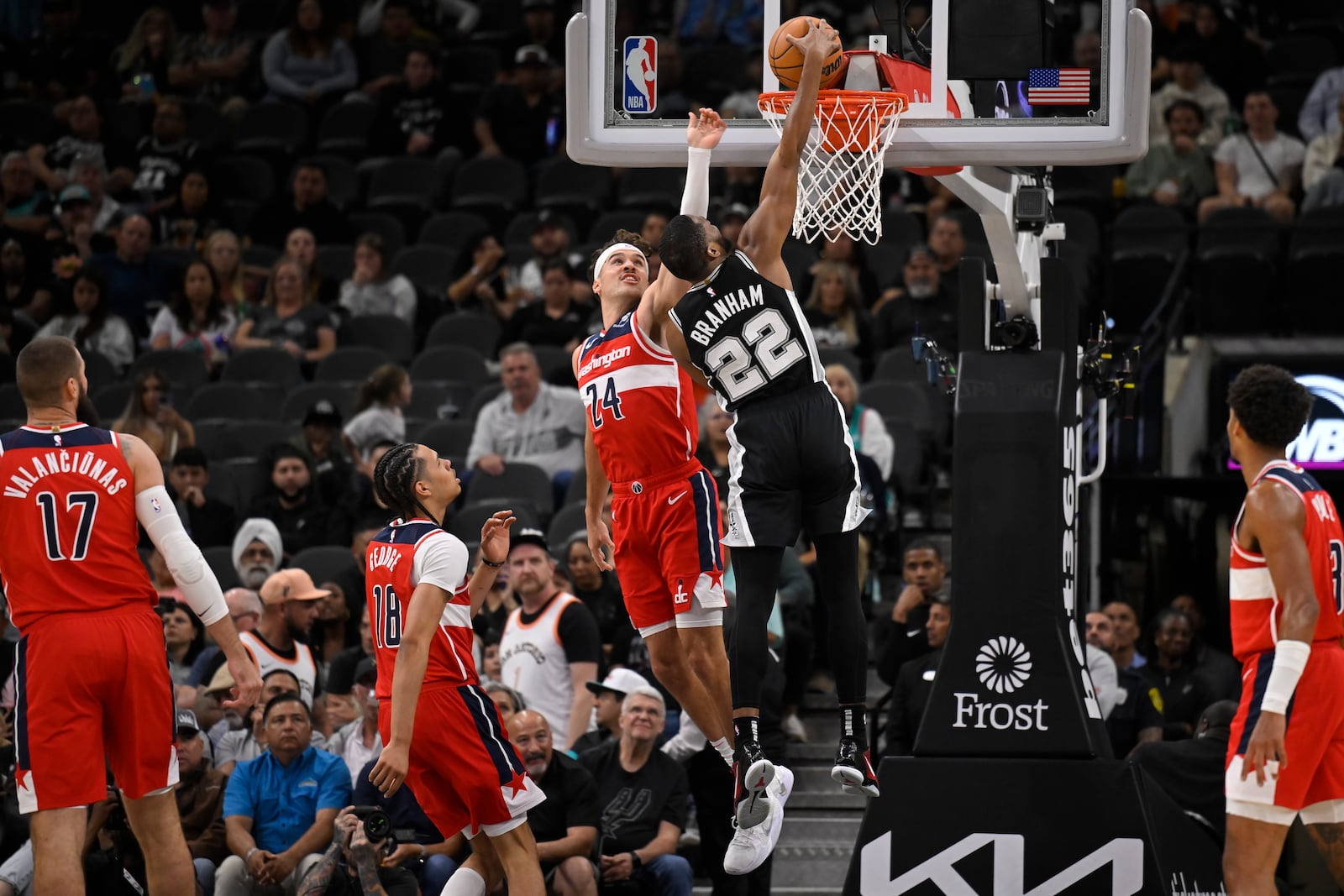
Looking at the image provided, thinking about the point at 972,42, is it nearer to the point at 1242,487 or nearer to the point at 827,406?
the point at 827,406

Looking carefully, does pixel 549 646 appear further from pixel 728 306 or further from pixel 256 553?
pixel 728 306

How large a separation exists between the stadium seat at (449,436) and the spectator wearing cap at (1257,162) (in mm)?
5946

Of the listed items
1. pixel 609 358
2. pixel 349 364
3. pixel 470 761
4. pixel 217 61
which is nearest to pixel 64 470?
pixel 470 761

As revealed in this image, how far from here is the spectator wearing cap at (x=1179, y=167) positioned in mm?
14367

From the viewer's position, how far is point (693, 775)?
9.18m

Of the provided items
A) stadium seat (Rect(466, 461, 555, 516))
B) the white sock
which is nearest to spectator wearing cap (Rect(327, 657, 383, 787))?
the white sock

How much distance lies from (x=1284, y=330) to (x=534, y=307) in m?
5.61

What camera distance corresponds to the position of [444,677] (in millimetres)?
6910

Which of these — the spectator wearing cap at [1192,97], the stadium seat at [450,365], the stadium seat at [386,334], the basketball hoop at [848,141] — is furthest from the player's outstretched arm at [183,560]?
the spectator wearing cap at [1192,97]

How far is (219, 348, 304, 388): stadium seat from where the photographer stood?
46.0 feet

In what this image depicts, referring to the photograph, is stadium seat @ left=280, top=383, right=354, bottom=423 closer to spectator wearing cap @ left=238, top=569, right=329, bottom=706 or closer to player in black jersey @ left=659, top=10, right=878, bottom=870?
spectator wearing cap @ left=238, top=569, right=329, bottom=706

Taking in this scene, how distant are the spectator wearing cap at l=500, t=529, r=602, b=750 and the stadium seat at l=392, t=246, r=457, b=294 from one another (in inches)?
227

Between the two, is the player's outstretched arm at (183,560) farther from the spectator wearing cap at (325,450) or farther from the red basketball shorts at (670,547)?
the spectator wearing cap at (325,450)

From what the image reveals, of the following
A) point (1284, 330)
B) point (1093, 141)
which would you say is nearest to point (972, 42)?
point (1093, 141)
